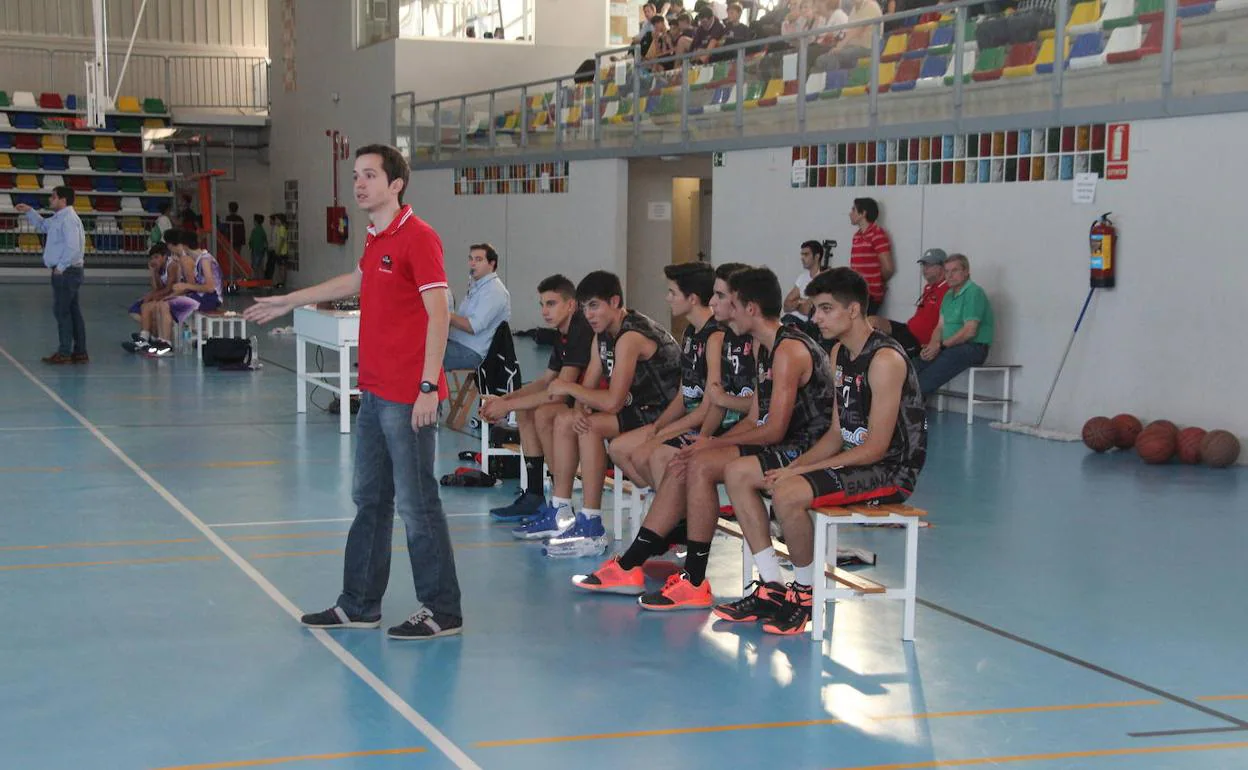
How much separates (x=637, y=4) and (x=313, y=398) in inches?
550

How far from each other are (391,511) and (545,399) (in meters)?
1.98

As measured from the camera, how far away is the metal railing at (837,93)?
10.4 m

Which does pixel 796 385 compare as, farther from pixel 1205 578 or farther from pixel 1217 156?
pixel 1217 156

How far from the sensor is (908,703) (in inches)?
193

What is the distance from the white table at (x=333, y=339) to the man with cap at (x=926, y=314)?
447 cm

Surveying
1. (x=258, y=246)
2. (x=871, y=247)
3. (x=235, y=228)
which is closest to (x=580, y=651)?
(x=871, y=247)

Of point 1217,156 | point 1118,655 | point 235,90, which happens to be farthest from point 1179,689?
point 235,90

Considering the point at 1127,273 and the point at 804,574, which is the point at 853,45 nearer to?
the point at 1127,273

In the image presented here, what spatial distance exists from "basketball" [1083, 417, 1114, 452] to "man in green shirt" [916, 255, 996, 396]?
5.19 feet

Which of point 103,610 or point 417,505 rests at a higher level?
point 417,505

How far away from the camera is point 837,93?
13734 millimetres

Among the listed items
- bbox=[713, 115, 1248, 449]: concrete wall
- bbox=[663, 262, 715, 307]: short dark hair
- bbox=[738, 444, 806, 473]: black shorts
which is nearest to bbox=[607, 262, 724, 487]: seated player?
bbox=[663, 262, 715, 307]: short dark hair

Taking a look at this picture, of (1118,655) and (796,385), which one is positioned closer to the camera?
(1118,655)

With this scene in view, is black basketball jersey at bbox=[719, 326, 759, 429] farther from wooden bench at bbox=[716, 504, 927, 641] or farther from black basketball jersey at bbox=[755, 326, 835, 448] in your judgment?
wooden bench at bbox=[716, 504, 927, 641]
